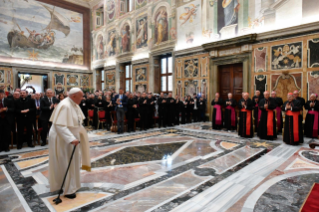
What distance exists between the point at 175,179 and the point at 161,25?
1223 cm

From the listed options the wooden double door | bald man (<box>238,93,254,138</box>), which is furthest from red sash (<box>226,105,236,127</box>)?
the wooden double door

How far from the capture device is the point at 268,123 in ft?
23.0

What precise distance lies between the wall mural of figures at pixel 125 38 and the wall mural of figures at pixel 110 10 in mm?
2043

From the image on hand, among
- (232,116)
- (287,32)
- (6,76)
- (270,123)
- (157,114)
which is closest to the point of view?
(270,123)

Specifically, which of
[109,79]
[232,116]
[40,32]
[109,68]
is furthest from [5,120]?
[40,32]

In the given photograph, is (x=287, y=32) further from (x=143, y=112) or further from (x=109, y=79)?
(x=109, y=79)

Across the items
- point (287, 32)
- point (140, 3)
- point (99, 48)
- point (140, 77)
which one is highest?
point (140, 3)

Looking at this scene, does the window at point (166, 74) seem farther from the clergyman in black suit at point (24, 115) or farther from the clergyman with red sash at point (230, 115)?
the clergyman in black suit at point (24, 115)

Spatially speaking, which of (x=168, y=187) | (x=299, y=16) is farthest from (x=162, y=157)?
(x=299, y=16)

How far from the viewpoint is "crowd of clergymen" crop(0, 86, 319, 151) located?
592 cm

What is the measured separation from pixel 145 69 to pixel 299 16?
9.45 m

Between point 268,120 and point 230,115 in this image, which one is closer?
point 268,120

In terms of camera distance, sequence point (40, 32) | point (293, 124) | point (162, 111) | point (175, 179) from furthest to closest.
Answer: point (40, 32) → point (162, 111) → point (293, 124) → point (175, 179)

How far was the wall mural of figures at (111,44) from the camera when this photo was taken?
17719 millimetres
